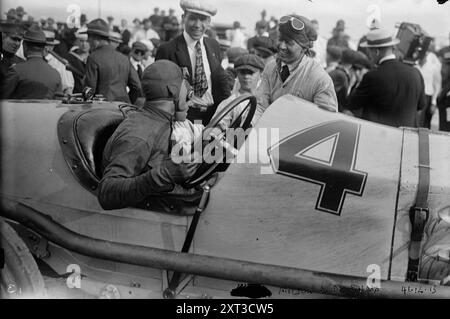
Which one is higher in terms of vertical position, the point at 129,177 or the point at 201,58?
the point at 201,58

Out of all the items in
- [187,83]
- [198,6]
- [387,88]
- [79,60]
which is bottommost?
[79,60]

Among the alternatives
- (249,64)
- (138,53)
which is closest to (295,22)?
(249,64)

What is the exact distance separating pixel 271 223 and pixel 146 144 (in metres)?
0.78

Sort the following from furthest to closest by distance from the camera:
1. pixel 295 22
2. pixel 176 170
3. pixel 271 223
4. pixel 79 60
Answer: pixel 79 60 → pixel 295 22 → pixel 271 223 → pixel 176 170

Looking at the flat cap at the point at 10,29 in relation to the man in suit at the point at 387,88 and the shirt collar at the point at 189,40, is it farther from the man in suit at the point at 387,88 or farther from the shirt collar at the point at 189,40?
the man in suit at the point at 387,88

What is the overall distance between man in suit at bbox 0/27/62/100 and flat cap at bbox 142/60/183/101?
252 cm

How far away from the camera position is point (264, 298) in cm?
309

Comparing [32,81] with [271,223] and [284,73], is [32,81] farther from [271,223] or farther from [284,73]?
[271,223]

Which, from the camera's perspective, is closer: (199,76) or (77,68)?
(199,76)

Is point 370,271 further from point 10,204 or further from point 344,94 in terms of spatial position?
point 344,94

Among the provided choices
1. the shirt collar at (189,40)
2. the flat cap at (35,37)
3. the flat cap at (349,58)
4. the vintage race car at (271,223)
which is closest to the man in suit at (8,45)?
the flat cap at (35,37)

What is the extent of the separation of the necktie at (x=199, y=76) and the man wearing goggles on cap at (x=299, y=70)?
1051 millimetres

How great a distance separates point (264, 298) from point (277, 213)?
17.0 inches

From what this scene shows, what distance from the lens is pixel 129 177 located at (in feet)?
10.3
